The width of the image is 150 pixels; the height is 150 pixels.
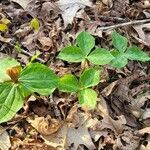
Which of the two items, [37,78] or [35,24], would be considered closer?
[37,78]

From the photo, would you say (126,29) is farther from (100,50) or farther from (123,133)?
(123,133)

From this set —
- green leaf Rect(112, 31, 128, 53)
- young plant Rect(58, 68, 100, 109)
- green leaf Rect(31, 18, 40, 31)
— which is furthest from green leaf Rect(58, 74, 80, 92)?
green leaf Rect(31, 18, 40, 31)

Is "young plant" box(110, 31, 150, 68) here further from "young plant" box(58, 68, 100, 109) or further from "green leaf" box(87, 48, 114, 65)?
"young plant" box(58, 68, 100, 109)

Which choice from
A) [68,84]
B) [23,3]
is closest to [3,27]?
[23,3]

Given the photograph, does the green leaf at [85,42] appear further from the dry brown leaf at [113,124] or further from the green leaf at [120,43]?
the dry brown leaf at [113,124]

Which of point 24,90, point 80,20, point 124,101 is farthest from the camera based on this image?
point 80,20

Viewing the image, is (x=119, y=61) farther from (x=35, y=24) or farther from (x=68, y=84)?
(x=35, y=24)

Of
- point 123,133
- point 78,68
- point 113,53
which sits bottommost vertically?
point 123,133

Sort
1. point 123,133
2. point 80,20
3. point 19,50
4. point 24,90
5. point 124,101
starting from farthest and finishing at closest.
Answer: point 80,20
point 19,50
point 124,101
point 123,133
point 24,90

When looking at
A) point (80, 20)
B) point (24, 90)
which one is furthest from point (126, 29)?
point (24, 90)
